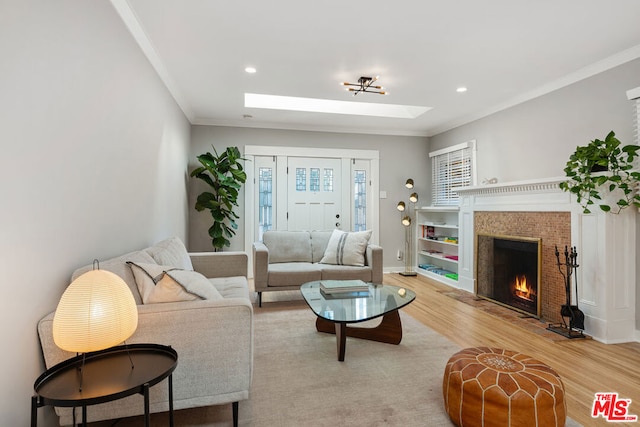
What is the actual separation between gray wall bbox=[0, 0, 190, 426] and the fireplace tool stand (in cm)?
378

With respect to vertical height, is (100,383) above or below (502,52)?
below

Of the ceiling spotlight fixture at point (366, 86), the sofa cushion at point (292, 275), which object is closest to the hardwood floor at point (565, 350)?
the sofa cushion at point (292, 275)

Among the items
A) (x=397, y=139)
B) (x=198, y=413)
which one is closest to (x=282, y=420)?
(x=198, y=413)

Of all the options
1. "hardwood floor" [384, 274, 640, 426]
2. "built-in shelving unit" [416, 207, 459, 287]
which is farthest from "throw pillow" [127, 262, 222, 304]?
"built-in shelving unit" [416, 207, 459, 287]

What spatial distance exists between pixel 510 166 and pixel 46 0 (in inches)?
184

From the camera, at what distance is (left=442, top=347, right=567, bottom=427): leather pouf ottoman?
1.52m

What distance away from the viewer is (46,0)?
1500 millimetres

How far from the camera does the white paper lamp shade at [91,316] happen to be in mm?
1247

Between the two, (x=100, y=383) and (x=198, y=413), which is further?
(x=198, y=413)

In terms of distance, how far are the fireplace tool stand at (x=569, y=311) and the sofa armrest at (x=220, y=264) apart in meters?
3.07

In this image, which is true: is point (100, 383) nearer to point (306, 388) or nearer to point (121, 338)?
point (121, 338)

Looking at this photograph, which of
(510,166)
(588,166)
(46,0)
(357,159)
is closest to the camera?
(46,0)

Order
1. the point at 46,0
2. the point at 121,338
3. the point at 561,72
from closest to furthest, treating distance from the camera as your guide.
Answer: the point at 121,338 → the point at 46,0 → the point at 561,72

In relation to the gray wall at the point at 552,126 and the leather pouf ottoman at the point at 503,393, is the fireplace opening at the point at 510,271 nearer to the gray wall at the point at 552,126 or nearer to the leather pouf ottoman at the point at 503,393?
the gray wall at the point at 552,126
